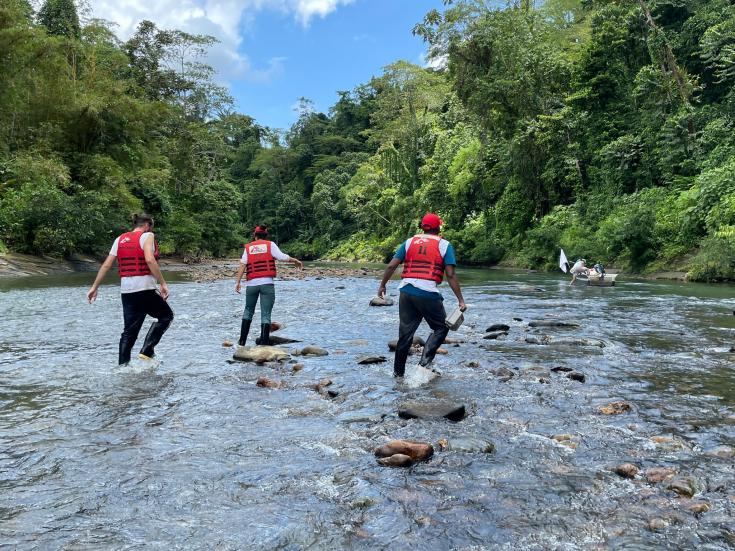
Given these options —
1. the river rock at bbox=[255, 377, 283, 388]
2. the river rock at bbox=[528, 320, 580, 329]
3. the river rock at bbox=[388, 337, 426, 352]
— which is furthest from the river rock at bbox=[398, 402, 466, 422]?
the river rock at bbox=[528, 320, 580, 329]

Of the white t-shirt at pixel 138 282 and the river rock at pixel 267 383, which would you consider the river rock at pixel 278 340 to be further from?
the river rock at pixel 267 383

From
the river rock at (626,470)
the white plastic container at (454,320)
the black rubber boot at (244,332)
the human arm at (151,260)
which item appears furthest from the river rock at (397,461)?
the black rubber boot at (244,332)

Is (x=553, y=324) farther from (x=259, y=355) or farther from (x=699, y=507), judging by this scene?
(x=699, y=507)

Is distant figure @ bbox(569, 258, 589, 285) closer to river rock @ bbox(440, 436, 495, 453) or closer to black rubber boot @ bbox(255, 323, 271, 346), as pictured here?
black rubber boot @ bbox(255, 323, 271, 346)

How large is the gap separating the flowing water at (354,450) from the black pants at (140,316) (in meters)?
0.28

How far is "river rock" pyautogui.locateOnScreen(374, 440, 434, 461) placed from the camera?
4355mm

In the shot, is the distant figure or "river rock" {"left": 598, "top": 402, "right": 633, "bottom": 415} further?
the distant figure

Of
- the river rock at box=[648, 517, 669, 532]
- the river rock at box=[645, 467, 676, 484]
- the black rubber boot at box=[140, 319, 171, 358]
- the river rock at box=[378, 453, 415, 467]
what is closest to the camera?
the river rock at box=[648, 517, 669, 532]

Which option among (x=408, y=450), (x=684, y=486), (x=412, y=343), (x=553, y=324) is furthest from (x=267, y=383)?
(x=553, y=324)

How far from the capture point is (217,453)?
14.8 feet

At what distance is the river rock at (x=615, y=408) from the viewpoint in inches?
217

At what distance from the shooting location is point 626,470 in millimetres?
4023

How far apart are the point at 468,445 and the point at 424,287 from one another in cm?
296

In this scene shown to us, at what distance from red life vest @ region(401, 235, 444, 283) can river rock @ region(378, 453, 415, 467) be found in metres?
3.38
